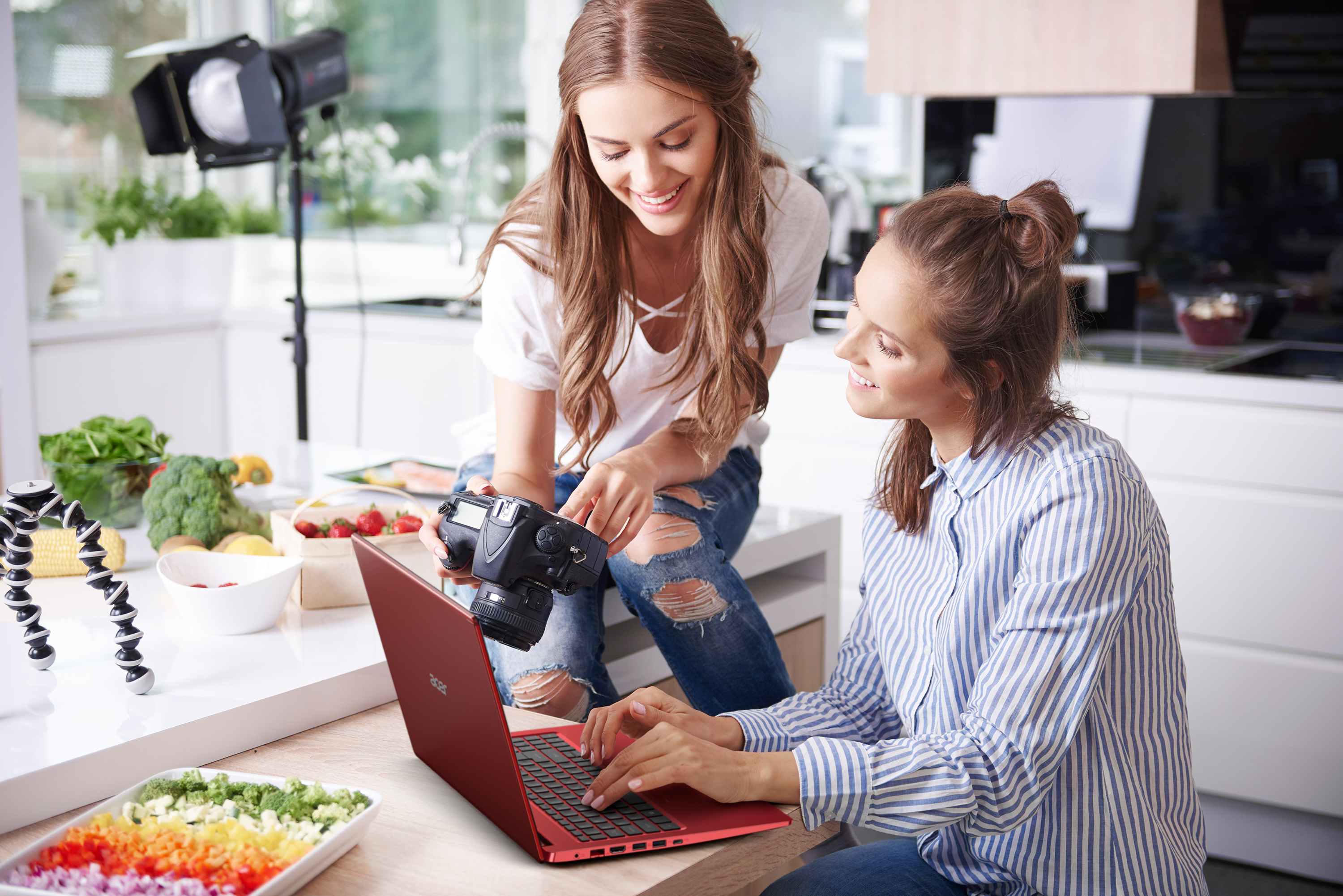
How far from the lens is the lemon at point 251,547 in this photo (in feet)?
4.81

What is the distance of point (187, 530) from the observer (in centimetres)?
152

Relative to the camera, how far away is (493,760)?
0.91m

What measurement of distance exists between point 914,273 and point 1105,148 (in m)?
2.17

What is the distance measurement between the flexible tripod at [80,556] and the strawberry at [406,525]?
0.38 meters

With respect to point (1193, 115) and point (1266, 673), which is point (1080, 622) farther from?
point (1193, 115)

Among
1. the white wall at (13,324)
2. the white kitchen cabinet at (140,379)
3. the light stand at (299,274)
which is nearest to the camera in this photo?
the light stand at (299,274)

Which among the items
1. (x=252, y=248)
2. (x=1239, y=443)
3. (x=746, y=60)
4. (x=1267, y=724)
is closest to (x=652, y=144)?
(x=746, y=60)

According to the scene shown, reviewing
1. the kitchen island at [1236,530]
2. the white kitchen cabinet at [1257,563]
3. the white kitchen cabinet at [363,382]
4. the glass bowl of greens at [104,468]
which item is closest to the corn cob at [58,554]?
the glass bowl of greens at [104,468]

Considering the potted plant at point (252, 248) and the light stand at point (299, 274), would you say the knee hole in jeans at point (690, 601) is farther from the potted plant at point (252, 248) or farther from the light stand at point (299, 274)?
the potted plant at point (252, 248)

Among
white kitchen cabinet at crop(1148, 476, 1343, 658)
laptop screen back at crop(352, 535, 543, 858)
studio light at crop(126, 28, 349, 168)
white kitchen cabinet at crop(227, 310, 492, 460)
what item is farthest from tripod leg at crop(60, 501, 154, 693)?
white kitchen cabinet at crop(227, 310, 492, 460)

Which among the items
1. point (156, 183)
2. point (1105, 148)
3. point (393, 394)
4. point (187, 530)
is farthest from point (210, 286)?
point (1105, 148)

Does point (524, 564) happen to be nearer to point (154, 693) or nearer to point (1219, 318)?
point (154, 693)

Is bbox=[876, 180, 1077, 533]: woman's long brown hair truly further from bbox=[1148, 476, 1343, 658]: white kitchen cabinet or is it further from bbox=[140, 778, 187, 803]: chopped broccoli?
bbox=[1148, 476, 1343, 658]: white kitchen cabinet

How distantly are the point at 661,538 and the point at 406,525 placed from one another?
1.02ft
